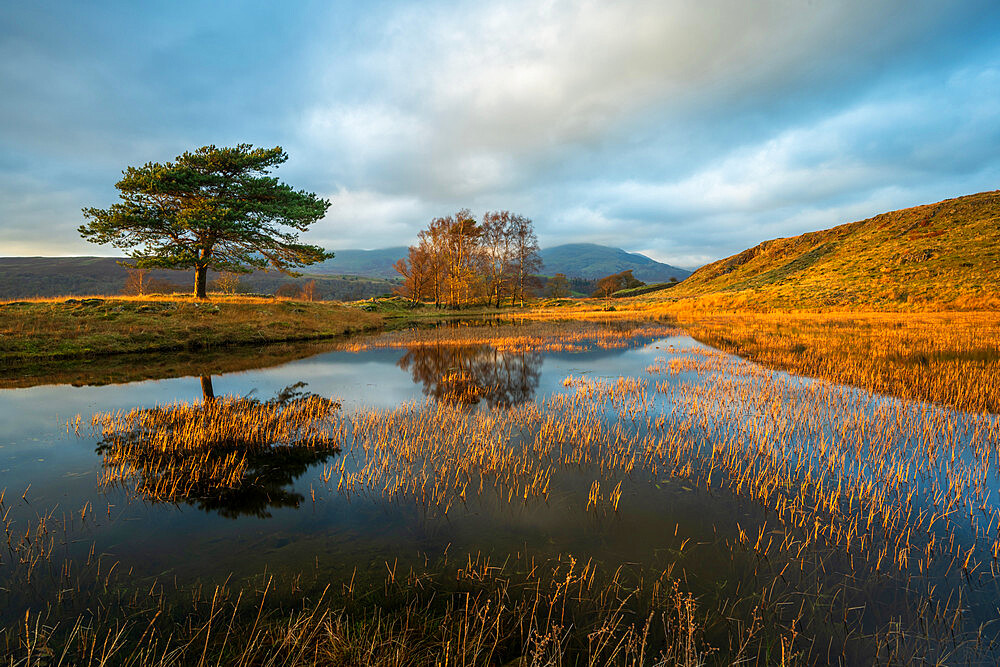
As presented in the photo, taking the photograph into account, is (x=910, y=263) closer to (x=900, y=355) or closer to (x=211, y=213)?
(x=900, y=355)

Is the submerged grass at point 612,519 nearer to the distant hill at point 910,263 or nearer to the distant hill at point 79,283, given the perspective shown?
the distant hill at point 910,263

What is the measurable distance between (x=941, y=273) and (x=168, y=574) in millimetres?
65372

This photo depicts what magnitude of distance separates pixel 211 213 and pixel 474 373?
25.4 meters

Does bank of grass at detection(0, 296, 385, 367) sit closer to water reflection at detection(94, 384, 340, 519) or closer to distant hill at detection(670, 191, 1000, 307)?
water reflection at detection(94, 384, 340, 519)

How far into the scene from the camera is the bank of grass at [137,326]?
1975 centimetres

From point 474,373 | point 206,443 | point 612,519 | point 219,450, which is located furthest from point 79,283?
point 612,519

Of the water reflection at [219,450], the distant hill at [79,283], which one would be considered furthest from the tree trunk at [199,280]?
the distant hill at [79,283]

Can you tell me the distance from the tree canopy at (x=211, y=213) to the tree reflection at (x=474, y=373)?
56.5ft

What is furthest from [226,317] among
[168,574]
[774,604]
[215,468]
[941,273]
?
[941,273]

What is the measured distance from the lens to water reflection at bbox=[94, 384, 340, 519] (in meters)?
6.05

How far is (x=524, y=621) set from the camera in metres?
3.57

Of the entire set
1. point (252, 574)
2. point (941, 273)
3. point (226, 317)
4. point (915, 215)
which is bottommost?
point (252, 574)

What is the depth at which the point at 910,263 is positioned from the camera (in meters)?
46.6

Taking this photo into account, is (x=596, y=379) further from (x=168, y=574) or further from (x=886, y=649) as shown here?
(x=168, y=574)
